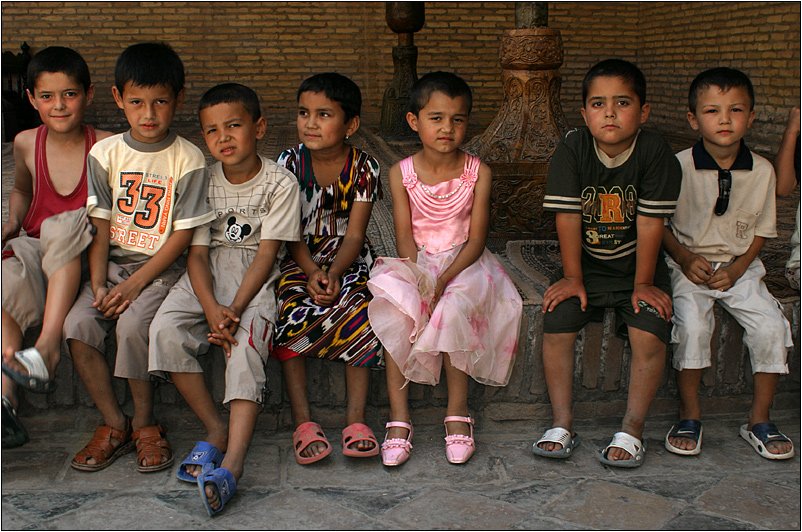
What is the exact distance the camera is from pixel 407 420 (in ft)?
8.21

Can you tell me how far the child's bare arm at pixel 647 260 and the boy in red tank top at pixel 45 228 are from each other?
1841 millimetres

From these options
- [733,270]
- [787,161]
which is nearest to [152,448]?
[733,270]

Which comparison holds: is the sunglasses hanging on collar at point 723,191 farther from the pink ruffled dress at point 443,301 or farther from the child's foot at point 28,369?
the child's foot at point 28,369

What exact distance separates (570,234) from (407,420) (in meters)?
0.85

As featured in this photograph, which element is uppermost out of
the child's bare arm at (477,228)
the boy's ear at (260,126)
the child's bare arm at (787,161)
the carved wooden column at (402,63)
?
the carved wooden column at (402,63)

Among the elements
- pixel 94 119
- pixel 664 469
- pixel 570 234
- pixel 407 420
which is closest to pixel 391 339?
pixel 407 420

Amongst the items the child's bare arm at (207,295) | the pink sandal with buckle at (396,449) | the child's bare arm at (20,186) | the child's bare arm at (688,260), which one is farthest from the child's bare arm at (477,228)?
the child's bare arm at (20,186)

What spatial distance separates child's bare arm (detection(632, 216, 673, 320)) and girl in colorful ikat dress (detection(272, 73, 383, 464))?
0.90 m

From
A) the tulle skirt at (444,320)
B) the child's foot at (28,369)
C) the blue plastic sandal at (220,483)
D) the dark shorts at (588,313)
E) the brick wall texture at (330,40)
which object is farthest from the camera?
the brick wall texture at (330,40)

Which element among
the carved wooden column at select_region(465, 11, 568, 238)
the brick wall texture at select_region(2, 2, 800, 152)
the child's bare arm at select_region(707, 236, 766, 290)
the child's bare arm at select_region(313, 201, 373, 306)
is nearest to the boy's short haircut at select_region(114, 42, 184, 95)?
the child's bare arm at select_region(313, 201, 373, 306)

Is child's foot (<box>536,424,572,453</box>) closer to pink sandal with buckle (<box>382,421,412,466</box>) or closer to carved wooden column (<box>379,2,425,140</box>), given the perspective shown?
pink sandal with buckle (<box>382,421,412,466</box>)

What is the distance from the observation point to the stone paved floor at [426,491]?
2.05m

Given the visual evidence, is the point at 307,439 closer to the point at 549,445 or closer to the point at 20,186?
the point at 549,445

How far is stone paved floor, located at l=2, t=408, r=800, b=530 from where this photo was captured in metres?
2.05
